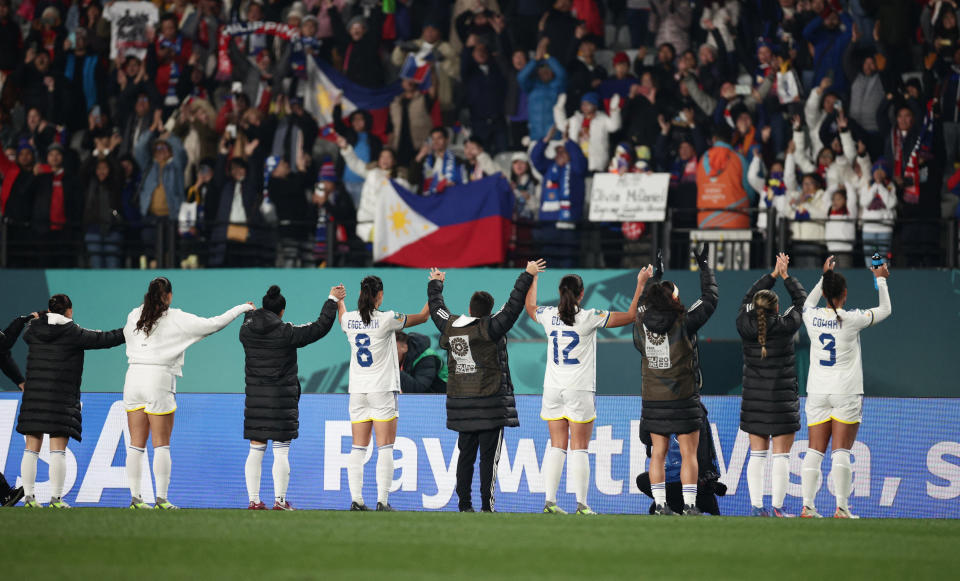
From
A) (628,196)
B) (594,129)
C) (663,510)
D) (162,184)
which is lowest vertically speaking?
(663,510)

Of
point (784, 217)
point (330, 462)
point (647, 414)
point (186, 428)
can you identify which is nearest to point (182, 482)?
point (186, 428)

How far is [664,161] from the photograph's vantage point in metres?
17.6

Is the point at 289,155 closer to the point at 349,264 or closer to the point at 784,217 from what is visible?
the point at 349,264

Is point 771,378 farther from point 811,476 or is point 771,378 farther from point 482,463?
point 482,463

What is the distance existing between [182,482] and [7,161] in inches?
349

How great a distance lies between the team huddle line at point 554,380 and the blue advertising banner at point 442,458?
100cm

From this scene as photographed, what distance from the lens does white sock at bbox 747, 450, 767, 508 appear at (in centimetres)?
1096

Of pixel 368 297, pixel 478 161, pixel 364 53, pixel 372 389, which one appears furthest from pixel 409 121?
pixel 372 389

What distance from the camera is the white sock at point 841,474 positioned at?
1084 cm

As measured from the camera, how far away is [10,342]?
39.5ft

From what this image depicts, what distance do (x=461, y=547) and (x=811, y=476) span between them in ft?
13.7

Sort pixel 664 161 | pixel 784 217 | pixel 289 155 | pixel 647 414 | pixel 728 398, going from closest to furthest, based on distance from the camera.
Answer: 1. pixel 647 414
2. pixel 728 398
3. pixel 784 217
4. pixel 664 161
5. pixel 289 155

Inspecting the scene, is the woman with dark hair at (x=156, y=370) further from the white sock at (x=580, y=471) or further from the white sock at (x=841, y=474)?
the white sock at (x=841, y=474)

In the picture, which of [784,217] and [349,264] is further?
[349,264]
